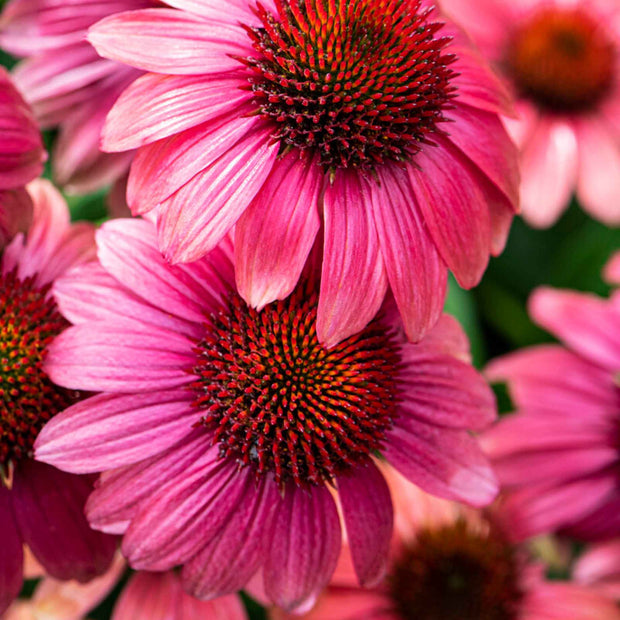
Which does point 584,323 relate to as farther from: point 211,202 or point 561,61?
point 211,202

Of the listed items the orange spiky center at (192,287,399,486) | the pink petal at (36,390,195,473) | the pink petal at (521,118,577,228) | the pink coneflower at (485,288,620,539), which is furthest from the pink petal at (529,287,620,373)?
the pink petal at (36,390,195,473)

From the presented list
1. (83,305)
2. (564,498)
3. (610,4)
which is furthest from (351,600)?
(610,4)

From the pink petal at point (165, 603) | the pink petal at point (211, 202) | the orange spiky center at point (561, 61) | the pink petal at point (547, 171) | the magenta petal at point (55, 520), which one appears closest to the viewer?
the pink petal at point (211, 202)

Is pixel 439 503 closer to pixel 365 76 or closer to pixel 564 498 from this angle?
pixel 564 498

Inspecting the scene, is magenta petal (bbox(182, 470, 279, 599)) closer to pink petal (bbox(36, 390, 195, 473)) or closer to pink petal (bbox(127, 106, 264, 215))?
pink petal (bbox(36, 390, 195, 473))

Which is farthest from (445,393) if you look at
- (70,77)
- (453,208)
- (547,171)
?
(547,171)

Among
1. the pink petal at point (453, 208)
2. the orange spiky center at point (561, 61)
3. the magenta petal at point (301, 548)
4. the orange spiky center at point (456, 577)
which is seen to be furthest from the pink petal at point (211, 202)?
the orange spiky center at point (561, 61)

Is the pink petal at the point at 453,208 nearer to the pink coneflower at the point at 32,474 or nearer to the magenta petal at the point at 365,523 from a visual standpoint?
the magenta petal at the point at 365,523

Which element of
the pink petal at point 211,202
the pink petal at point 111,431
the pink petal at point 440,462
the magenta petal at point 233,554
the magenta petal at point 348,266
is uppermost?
the pink petal at point 211,202
